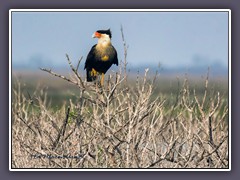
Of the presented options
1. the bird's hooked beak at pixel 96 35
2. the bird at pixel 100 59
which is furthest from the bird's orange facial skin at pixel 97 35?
the bird at pixel 100 59

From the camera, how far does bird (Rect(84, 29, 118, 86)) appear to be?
13630 mm

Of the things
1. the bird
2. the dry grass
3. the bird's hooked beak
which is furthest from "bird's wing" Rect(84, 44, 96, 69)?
the dry grass

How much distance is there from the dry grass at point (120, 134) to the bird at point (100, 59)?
2.20 feet

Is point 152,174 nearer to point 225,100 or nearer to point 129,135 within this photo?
point 129,135

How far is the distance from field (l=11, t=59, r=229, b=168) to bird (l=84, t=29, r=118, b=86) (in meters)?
0.58

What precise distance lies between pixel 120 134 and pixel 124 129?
0.63 ft

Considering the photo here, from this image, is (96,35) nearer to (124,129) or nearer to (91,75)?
(91,75)

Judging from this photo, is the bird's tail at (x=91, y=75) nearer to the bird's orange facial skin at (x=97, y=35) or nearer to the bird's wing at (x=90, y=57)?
the bird's wing at (x=90, y=57)

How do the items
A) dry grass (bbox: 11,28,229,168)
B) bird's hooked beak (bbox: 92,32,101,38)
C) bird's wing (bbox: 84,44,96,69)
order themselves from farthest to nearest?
bird's wing (bbox: 84,44,96,69)
bird's hooked beak (bbox: 92,32,101,38)
dry grass (bbox: 11,28,229,168)

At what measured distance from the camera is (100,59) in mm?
14062

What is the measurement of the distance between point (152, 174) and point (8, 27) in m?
2.59

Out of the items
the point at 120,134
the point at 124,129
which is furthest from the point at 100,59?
the point at 124,129

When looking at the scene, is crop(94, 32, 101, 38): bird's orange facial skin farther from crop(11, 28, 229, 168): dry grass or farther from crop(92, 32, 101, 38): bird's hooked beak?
crop(11, 28, 229, 168): dry grass
